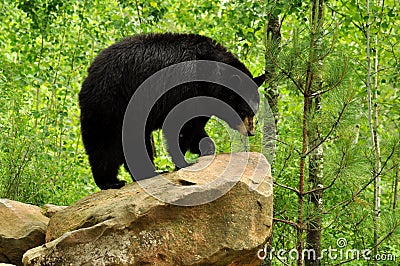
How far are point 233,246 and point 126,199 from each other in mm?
802

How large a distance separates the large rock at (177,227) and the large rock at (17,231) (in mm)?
694

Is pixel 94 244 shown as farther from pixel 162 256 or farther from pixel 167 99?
pixel 167 99

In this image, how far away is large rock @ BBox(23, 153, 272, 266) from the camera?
138 inches

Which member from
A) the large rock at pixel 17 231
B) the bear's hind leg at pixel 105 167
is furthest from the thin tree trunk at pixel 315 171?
the large rock at pixel 17 231

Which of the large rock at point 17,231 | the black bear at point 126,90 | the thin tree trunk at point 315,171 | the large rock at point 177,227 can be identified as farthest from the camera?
the black bear at point 126,90

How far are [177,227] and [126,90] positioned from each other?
158 cm

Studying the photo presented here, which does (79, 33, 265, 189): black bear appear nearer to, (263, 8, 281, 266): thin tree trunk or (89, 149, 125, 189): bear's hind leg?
(89, 149, 125, 189): bear's hind leg

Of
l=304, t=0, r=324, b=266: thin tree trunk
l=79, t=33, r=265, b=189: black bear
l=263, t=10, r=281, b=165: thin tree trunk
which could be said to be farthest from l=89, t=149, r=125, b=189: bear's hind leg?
l=304, t=0, r=324, b=266: thin tree trunk

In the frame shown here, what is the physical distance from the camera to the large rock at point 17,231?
4312 millimetres

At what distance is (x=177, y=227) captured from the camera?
3.61m

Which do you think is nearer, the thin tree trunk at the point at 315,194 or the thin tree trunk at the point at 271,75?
the thin tree trunk at the point at 271,75

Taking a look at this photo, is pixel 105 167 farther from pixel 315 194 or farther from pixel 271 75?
pixel 315 194

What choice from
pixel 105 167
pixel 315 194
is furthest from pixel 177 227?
pixel 315 194

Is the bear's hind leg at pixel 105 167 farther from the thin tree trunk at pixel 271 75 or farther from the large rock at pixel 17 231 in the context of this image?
the thin tree trunk at pixel 271 75
